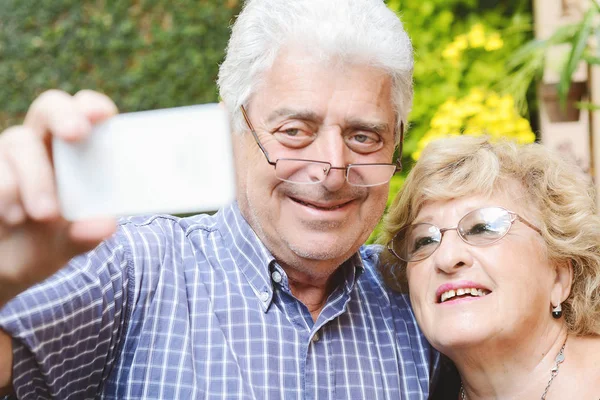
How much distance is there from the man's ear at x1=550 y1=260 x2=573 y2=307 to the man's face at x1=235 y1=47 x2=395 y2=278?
60 cm

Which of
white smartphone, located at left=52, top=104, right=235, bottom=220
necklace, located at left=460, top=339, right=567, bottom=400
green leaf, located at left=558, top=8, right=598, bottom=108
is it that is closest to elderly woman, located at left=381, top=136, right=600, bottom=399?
necklace, located at left=460, top=339, right=567, bottom=400

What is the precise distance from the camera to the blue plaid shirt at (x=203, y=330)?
1.35 m

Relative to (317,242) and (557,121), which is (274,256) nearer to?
(317,242)

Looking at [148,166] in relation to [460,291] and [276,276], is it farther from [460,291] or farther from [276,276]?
[460,291]

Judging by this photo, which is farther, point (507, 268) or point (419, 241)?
point (419, 241)

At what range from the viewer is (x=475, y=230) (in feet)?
6.01

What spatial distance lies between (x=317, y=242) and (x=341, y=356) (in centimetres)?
31

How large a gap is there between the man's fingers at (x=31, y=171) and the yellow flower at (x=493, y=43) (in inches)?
134

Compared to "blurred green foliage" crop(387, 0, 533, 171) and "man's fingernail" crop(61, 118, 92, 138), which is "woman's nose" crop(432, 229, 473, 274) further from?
"blurred green foliage" crop(387, 0, 533, 171)

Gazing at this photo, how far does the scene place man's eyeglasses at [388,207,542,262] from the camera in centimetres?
182

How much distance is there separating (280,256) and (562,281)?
841 mm

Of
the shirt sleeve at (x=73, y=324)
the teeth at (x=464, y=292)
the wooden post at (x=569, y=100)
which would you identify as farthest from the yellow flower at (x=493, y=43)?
the shirt sleeve at (x=73, y=324)

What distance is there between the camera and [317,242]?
67.1 inches

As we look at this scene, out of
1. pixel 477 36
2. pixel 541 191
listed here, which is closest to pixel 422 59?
pixel 477 36
